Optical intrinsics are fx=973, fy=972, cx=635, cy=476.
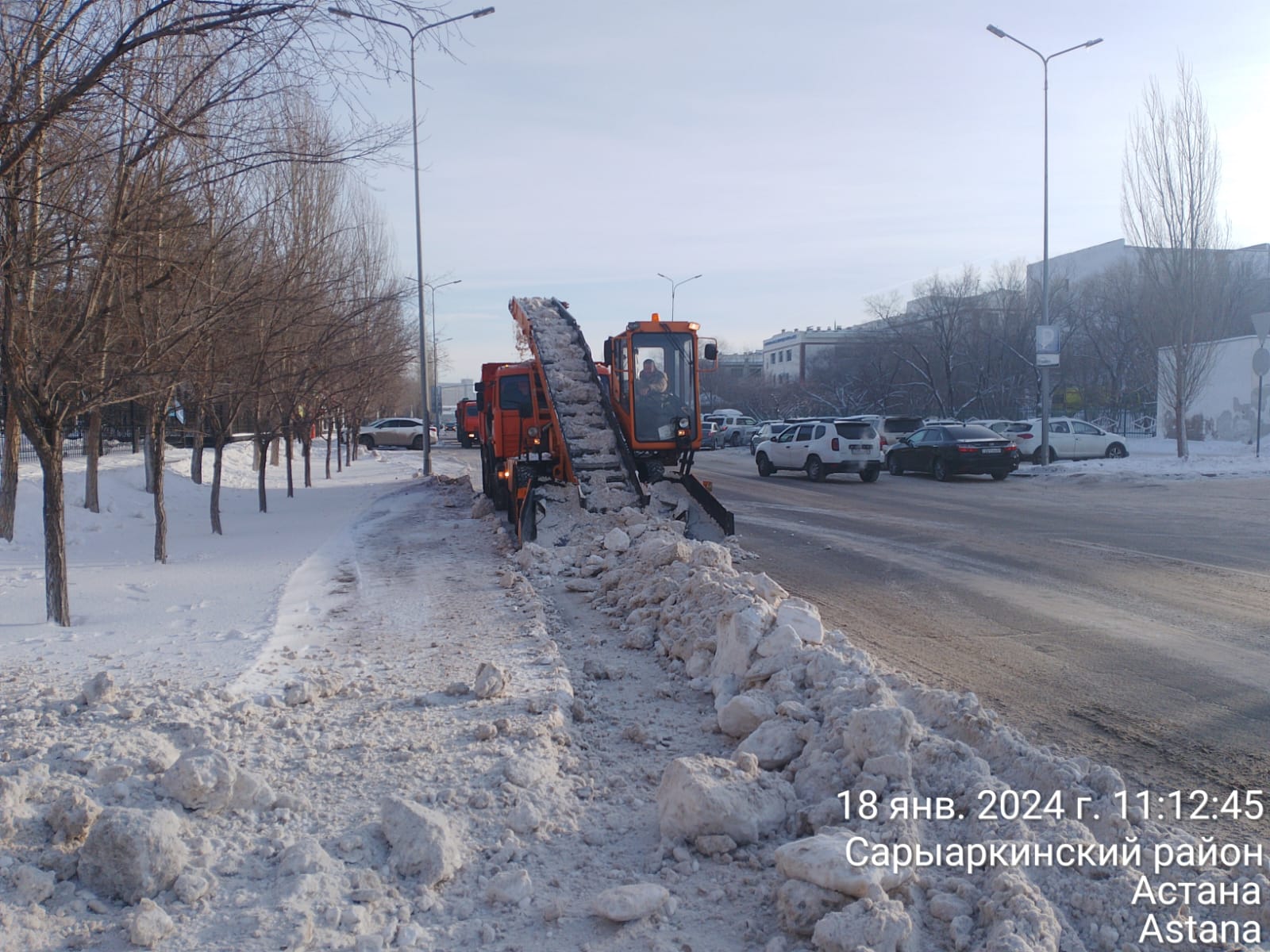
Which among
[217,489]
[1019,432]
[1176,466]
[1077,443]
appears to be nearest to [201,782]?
[217,489]

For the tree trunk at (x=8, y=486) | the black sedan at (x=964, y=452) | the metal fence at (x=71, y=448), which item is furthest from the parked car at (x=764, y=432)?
the tree trunk at (x=8, y=486)

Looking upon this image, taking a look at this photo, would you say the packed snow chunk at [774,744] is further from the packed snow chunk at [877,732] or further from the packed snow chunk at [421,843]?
the packed snow chunk at [421,843]

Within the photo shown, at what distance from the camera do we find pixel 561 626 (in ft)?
27.8

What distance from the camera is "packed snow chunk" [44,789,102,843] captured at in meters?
3.97

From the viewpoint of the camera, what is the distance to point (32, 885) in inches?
146

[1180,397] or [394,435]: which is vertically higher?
[1180,397]

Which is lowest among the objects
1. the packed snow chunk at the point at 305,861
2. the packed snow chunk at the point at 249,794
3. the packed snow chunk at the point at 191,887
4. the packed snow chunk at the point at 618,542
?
the packed snow chunk at the point at 191,887

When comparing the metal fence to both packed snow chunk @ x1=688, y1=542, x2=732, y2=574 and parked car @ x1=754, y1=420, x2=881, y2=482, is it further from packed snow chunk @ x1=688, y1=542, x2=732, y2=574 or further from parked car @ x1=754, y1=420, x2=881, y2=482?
packed snow chunk @ x1=688, y1=542, x2=732, y2=574

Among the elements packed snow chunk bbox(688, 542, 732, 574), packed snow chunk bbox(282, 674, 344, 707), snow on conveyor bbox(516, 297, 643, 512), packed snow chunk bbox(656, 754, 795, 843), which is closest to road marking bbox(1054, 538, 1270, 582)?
packed snow chunk bbox(688, 542, 732, 574)

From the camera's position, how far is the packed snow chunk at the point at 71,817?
397 cm

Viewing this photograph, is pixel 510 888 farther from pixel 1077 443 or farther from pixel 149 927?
pixel 1077 443

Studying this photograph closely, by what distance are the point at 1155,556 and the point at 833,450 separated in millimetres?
13496

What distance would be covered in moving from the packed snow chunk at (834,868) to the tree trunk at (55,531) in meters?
6.42

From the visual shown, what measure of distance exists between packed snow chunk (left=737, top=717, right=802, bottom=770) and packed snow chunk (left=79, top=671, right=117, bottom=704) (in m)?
3.44
